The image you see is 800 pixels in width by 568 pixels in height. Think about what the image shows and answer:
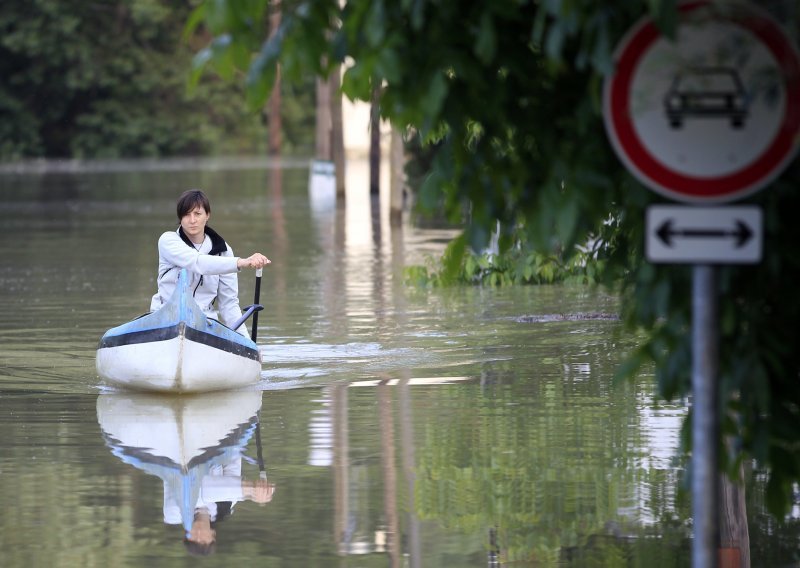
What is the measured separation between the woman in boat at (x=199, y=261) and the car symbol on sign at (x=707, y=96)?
7618mm

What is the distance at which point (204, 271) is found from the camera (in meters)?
12.7

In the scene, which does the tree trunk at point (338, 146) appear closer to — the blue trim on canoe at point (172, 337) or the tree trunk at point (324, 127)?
the tree trunk at point (324, 127)

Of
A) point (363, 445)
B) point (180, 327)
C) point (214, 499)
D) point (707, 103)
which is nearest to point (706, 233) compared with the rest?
point (707, 103)

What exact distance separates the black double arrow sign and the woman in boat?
764 centimetres

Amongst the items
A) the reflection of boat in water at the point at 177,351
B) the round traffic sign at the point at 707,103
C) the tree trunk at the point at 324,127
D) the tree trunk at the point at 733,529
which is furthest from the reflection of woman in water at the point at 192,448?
the tree trunk at the point at 324,127

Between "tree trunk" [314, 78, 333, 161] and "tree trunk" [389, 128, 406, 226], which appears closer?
"tree trunk" [389, 128, 406, 226]

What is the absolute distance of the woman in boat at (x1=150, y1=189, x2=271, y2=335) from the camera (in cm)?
1270

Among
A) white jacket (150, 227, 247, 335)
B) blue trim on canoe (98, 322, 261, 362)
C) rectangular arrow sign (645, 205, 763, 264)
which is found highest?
rectangular arrow sign (645, 205, 763, 264)

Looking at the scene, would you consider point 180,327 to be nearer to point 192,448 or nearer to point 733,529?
point 192,448

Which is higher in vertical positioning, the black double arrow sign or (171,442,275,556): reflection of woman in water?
the black double arrow sign

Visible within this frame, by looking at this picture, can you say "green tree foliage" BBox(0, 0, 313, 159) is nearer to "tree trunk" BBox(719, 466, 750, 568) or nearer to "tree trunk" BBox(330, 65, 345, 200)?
"tree trunk" BBox(330, 65, 345, 200)

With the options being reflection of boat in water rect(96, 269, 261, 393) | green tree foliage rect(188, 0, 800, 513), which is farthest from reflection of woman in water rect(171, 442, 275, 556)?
green tree foliage rect(188, 0, 800, 513)

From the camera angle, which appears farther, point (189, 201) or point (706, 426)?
point (189, 201)

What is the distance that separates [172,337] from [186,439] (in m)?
1.78
